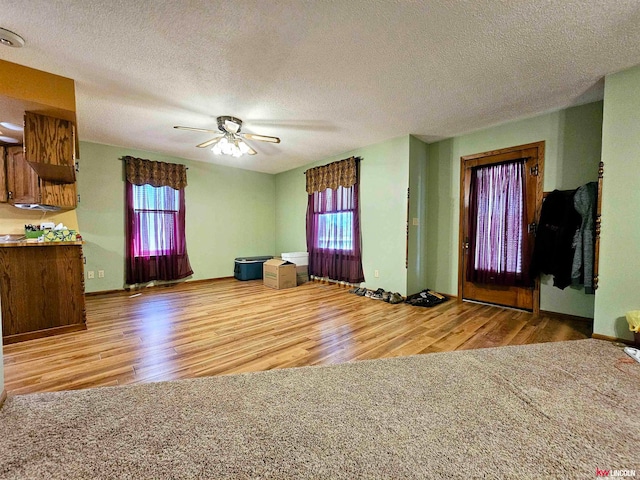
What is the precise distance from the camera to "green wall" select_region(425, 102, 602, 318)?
113 inches

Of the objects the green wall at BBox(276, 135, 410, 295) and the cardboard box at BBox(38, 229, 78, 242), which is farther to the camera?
the green wall at BBox(276, 135, 410, 295)

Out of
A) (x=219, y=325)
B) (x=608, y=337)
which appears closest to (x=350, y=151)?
(x=219, y=325)

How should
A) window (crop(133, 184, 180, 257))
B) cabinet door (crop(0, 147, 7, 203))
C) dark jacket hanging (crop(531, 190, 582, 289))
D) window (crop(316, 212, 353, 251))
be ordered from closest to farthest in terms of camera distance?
dark jacket hanging (crop(531, 190, 582, 289)) < cabinet door (crop(0, 147, 7, 203)) < window (crop(133, 184, 180, 257)) < window (crop(316, 212, 353, 251))

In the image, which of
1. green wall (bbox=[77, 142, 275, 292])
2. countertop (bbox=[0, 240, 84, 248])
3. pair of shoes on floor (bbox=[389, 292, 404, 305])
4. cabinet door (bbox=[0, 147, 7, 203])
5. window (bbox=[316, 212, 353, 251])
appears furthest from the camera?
window (bbox=[316, 212, 353, 251])

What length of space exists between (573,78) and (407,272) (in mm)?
2709

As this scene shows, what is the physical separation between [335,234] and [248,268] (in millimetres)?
2001

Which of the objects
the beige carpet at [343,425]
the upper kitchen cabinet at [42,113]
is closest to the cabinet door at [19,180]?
the upper kitchen cabinet at [42,113]

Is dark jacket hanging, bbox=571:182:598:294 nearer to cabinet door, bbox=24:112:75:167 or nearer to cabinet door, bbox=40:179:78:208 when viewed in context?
cabinet door, bbox=24:112:75:167

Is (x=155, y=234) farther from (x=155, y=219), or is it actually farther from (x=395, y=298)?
(x=395, y=298)

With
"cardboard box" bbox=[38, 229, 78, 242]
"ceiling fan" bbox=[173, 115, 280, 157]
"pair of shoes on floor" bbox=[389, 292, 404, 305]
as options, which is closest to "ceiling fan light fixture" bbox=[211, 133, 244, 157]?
"ceiling fan" bbox=[173, 115, 280, 157]

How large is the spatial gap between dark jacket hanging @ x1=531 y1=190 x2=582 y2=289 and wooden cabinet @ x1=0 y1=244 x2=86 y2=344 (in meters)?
→ 5.14

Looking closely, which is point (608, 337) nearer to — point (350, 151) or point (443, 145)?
point (443, 145)

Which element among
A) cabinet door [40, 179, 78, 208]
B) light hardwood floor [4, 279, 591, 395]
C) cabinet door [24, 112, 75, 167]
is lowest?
light hardwood floor [4, 279, 591, 395]

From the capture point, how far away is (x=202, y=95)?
2672mm
